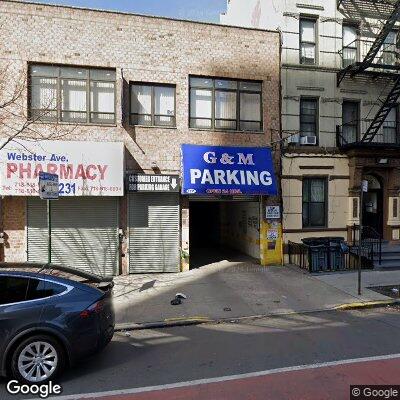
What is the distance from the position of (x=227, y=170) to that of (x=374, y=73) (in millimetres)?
6784

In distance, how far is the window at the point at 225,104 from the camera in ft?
43.7

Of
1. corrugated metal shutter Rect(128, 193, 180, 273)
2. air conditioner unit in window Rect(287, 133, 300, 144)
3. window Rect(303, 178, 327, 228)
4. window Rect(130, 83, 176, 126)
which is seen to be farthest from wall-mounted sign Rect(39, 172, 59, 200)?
window Rect(303, 178, 327, 228)

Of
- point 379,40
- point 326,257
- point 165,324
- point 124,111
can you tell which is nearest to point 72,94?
point 124,111

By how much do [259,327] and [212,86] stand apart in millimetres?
8866

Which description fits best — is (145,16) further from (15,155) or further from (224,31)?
(15,155)

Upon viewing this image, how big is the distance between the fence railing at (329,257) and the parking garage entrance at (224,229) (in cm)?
184

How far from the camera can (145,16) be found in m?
12.6

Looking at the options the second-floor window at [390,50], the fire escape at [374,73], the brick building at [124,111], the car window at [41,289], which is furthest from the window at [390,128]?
the car window at [41,289]

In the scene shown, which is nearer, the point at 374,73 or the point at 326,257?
the point at 326,257

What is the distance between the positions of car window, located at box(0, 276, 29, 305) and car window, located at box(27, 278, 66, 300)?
8 centimetres

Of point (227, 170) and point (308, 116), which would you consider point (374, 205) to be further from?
point (227, 170)

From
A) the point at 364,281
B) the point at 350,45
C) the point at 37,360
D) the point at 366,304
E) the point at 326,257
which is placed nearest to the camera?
the point at 37,360

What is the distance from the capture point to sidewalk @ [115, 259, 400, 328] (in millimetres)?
8461

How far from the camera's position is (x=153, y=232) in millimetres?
12680
